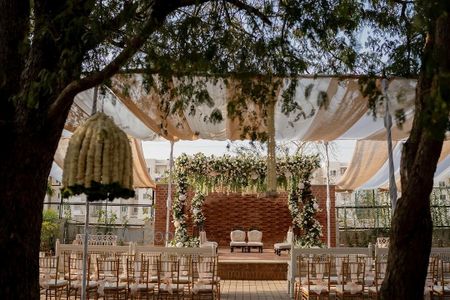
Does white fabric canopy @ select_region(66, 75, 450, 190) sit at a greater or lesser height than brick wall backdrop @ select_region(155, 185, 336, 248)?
greater

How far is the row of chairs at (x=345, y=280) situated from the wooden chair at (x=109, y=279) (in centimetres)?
267

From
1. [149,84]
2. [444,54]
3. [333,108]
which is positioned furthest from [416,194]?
[333,108]

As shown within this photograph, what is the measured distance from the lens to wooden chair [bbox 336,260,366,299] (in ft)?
23.3

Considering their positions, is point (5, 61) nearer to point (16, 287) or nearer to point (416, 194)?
point (16, 287)

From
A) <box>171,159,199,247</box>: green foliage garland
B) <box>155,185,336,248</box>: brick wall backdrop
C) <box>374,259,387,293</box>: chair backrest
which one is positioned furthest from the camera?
<box>155,185,336,248</box>: brick wall backdrop

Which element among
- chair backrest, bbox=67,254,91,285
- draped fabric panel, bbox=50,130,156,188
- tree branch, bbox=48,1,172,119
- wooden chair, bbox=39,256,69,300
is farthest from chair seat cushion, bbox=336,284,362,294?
draped fabric panel, bbox=50,130,156,188

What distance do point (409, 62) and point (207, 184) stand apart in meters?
10.9

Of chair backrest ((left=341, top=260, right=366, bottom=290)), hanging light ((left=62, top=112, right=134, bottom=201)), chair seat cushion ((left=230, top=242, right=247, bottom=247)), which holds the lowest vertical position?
chair seat cushion ((left=230, top=242, right=247, bottom=247))

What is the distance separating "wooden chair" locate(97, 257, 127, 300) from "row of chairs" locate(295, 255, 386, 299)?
267 centimetres

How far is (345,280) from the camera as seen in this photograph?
289 inches

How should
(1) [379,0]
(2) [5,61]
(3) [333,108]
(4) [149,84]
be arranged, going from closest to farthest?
(2) [5,61], (4) [149,84], (1) [379,0], (3) [333,108]

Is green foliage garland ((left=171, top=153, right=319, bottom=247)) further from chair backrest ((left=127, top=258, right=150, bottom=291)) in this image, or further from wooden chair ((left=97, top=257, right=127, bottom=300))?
chair backrest ((left=127, top=258, right=150, bottom=291))

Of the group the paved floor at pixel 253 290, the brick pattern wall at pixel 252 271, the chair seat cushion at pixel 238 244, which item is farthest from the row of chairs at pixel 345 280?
the chair seat cushion at pixel 238 244

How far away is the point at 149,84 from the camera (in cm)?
387
